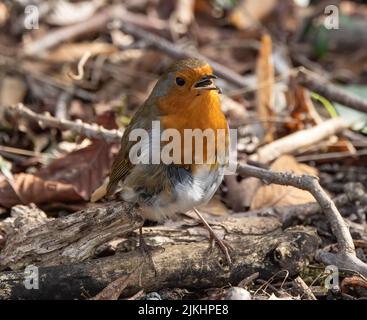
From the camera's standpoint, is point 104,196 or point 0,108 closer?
point 104,196

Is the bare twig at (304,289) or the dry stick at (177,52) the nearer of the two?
the bare twig at (304,289)

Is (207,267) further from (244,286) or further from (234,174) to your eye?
(234,174)

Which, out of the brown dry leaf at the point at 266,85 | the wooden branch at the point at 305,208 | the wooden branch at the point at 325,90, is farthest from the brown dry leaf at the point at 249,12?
the wooden branch at the point at 305,208

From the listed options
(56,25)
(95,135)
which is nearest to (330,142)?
(95,135)

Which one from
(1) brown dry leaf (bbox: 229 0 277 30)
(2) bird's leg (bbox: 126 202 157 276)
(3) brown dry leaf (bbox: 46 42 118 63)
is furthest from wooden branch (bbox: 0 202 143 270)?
(1) brown dry leaf (bbox: 229 0 277 30)

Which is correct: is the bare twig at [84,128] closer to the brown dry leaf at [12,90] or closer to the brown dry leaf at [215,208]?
the brown dry leaf at [215,208]

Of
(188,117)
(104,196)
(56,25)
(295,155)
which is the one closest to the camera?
(188,117)

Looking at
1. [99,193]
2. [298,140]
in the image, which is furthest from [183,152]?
[298,140]

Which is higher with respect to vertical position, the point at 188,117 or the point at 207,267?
the point at 188,117
